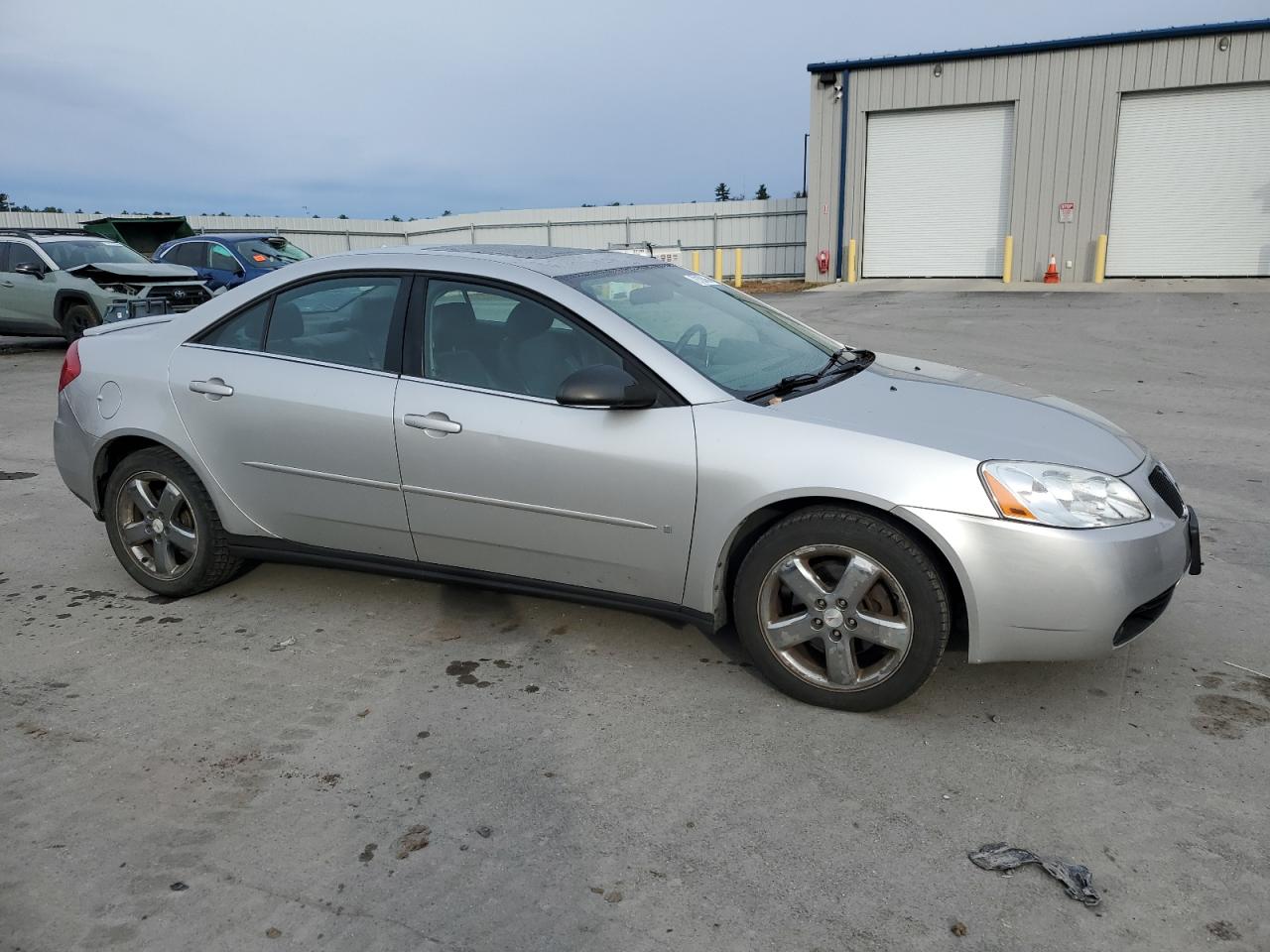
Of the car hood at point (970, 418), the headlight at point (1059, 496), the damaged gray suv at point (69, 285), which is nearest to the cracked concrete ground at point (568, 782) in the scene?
the headlight at point (1059, 496)

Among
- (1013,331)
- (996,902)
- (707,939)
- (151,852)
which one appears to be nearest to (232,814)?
(151,852)

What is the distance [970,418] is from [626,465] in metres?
1.25

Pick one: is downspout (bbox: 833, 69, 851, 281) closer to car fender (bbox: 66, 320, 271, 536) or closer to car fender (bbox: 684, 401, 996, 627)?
car fender (bbox: 66, 320, 271, 536)

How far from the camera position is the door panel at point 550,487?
3.51 metres

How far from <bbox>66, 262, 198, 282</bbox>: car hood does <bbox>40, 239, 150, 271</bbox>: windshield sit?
1.25ft

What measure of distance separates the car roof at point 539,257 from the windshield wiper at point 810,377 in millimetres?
923

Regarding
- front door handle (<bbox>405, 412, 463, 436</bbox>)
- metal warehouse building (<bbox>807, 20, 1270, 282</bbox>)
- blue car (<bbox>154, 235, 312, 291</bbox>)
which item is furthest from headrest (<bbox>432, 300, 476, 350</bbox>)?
metal warehouse building (<bbox>807, 20, 1270, 282</bbox>)

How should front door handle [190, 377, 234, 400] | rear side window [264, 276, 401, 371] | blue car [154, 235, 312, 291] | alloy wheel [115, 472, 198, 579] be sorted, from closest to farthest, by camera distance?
rear side window [264, 276, 401, 371], front door handle [190, 377, 234, 400], alloy wheel [115, 472, 198, 579], blue car [154, 235, 312, 291]

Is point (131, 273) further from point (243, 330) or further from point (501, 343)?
point (501, 343)

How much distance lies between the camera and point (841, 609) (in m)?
→ 3.33

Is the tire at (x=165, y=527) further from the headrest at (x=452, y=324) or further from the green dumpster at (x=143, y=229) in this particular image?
the green dumpster at (x=143, y=229)

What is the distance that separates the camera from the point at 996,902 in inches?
97.8

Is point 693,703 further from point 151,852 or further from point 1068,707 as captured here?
point 151,852

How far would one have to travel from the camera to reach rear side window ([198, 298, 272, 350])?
4.32m
